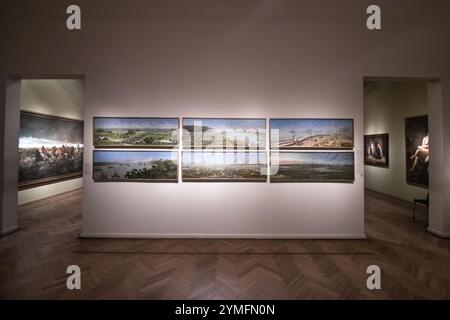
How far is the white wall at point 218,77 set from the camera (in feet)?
15.6

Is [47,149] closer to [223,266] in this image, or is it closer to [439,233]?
[223,266]

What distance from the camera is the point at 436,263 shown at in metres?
3.72

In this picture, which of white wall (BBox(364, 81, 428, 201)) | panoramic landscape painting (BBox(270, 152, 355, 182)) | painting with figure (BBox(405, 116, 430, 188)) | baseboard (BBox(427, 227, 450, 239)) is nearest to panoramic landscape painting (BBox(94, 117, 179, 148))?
panoramic landscape painting (BBox(270, 152, 355, 182))

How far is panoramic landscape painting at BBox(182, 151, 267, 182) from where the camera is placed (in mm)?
4766

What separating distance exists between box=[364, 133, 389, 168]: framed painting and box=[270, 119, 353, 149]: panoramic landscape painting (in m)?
5.86

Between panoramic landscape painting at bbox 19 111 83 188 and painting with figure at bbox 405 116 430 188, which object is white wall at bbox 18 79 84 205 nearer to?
→ panoramic landscape painting at bbox 19 111 83 188

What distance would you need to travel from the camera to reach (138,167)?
4.75 meters

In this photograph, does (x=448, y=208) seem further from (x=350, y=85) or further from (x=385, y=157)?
(x=385, y=157)

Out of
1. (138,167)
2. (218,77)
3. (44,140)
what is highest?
(218,77)

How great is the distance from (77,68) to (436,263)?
8469 mm

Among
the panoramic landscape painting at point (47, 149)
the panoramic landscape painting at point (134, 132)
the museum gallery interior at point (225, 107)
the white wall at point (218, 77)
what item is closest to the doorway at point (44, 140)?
the panoramic landscape painting at point (47, 149)

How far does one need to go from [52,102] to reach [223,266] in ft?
30.8

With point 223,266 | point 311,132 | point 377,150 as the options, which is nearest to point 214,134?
point 311,132

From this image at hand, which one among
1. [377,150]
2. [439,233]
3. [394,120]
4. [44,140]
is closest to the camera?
[439,233]
